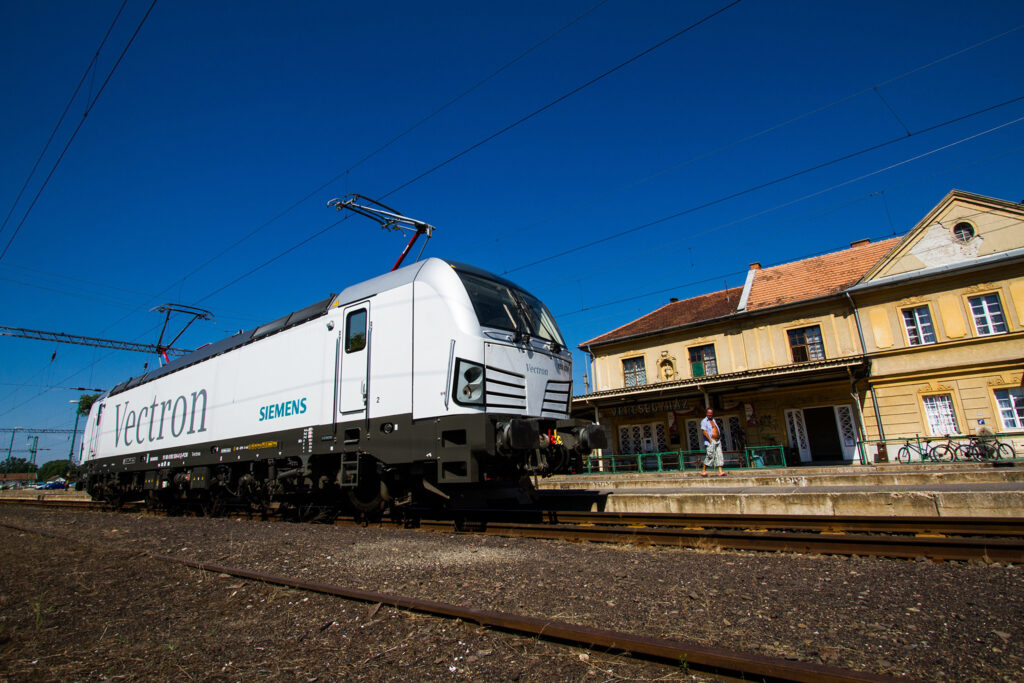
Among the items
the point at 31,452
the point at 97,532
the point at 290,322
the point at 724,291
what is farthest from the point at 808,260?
the point at 31,452

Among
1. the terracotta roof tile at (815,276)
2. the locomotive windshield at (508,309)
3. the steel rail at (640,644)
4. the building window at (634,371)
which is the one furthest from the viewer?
the building window at (634,371)

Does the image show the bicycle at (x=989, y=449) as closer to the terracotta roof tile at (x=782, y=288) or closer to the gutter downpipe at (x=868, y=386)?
the gutter downpipe at (x=868, y=386)

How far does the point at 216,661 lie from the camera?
10.4 feet

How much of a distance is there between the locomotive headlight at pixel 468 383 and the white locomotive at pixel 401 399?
0.5 inches

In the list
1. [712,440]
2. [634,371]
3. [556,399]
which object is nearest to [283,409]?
[556,399]

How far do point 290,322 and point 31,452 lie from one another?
71.9 metres

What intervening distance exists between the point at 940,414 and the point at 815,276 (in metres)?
7.15

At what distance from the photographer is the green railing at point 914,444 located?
54.9 feet

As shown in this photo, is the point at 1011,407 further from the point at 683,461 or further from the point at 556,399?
the point at 556,399

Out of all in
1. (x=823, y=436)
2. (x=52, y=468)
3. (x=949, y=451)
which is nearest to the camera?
(x=949, y=451)

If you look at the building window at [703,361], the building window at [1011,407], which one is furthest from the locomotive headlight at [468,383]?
the building window at [1011,407]

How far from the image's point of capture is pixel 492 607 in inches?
158

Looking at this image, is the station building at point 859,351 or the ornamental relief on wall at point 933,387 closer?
the station building at point 859,351

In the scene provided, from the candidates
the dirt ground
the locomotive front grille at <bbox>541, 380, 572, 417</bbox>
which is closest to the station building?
the locomotive front grille at <bbox>541, 380, 572, 417</bbox>
